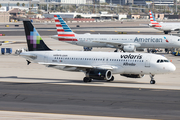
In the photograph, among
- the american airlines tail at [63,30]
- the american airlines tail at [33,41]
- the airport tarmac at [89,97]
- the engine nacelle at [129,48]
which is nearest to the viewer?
the airport tarmac at [89,97]

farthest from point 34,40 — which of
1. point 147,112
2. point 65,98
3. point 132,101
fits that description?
point 147,112

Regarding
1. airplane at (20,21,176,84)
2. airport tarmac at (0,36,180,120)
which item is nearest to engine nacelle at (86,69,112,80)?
airplane at (20,21,176,84)

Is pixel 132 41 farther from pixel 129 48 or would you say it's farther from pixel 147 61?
pixel 147 61

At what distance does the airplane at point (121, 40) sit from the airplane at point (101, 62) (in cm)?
3310

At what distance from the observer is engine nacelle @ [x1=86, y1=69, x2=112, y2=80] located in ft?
137

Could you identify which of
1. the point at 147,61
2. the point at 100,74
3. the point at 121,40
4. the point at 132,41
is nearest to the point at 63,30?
the point at 121,40

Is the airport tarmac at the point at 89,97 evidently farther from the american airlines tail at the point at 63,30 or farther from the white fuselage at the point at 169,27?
the white fuselage at the point at 169,27

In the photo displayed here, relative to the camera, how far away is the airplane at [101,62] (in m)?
42.0

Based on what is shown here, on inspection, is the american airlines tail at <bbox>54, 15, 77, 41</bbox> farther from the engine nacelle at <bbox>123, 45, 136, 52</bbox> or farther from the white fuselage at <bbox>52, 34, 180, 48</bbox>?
the engine nacelle at <bbox>123, 45, 136, 52</bbox>

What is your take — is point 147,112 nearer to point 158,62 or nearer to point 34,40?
point 158,62

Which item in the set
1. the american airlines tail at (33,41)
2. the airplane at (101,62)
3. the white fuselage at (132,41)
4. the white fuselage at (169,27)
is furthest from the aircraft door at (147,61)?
the white fuselage at (169,27)

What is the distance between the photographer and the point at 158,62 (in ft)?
137

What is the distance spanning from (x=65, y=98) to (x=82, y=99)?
1.82 m

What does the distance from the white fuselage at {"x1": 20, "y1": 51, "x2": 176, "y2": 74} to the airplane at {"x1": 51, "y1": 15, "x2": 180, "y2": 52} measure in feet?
111
